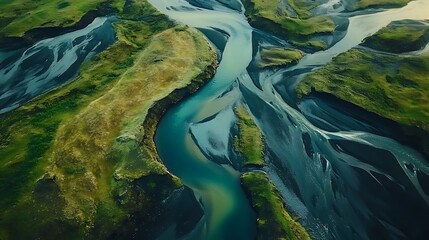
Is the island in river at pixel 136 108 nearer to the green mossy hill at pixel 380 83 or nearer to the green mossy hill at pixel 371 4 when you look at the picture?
the green mossy hill at pixel 380 83

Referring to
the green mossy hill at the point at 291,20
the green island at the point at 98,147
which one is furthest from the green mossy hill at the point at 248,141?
the green mossy hill at the point at 291,20

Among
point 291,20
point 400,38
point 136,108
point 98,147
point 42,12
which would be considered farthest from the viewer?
point 42,12

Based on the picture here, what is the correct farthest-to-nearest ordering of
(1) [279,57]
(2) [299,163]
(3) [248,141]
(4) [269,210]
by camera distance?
(1) [279,57] < (3) [248,141] < (2) [299,163] < (4) [269,210]

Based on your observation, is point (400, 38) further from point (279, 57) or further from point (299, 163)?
point (299, 163)

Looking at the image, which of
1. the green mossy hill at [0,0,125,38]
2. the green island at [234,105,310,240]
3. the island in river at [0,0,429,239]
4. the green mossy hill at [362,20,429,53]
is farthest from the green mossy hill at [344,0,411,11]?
the green mossy hill at [0,0,125,38]

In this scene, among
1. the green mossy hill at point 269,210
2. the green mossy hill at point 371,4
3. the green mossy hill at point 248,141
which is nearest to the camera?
the green mossy hill at point 269,210

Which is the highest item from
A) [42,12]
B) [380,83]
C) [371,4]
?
[42,12]

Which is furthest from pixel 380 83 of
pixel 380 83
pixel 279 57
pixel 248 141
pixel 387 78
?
pixel 248 141
